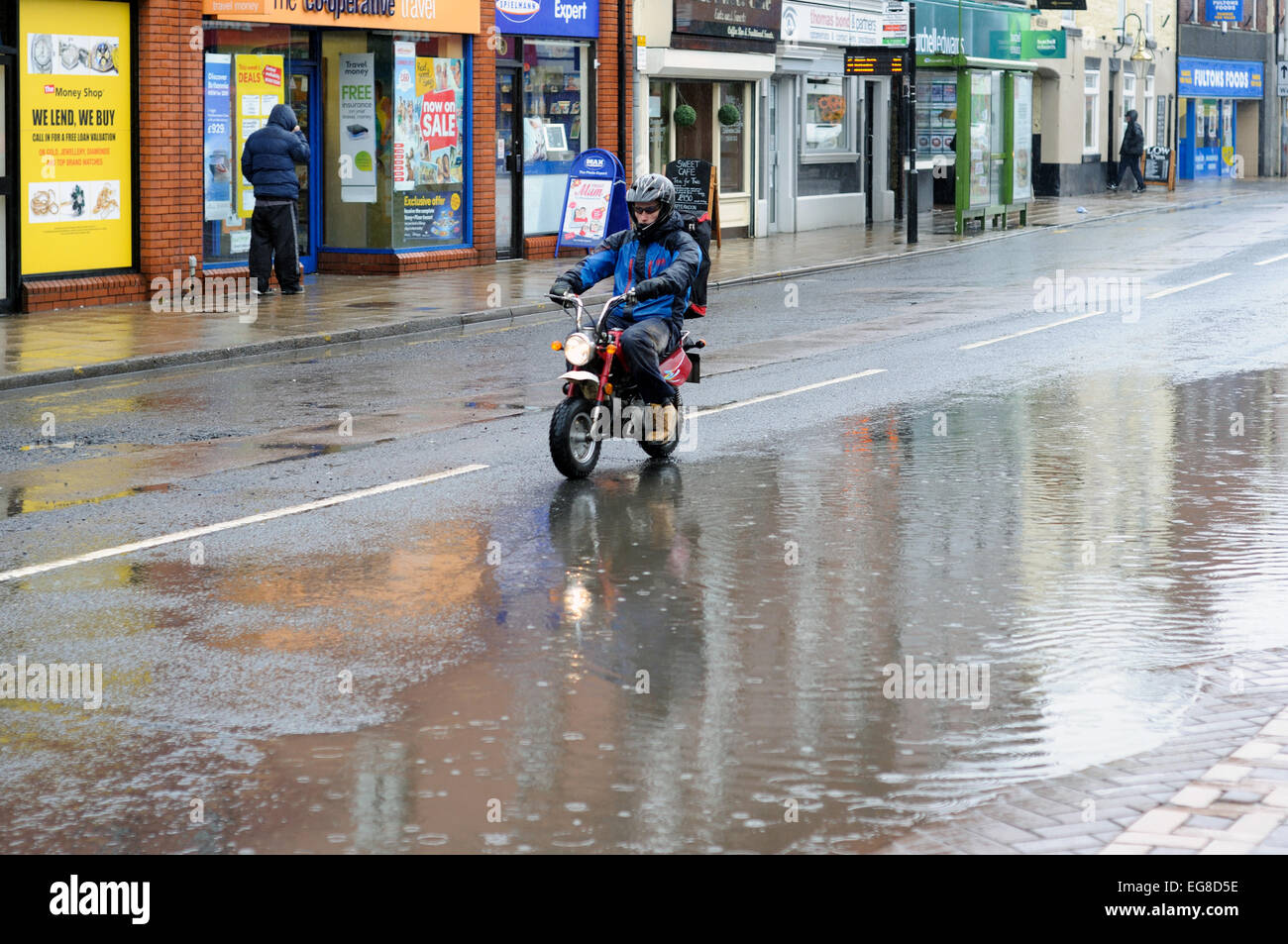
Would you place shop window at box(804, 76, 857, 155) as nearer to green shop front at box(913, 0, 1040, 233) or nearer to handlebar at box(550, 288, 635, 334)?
green shop front at box(913, 0, 1040, 233)

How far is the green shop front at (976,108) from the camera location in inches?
1334

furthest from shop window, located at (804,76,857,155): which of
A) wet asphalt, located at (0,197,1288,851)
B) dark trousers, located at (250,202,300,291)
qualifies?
wet asphalt, located at (0,197,1288,851)

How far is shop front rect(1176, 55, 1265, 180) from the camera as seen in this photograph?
199 feet

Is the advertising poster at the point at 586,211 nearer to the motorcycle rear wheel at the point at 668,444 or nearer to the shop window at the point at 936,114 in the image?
the motorcycle rear wheel at the point at 668,444

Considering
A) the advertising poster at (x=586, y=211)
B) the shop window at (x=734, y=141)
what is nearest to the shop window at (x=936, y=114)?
the shop window at (x=734, y=141)

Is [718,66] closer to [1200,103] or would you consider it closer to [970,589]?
[970,589]

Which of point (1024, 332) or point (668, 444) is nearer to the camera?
point (668, 444)

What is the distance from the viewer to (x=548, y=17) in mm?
27250

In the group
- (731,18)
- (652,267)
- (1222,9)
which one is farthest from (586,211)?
(1222,9)

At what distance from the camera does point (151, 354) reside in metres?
16.4

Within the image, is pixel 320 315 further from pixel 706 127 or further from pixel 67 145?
pixel 706 127

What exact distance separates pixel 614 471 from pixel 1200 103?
55144 mm

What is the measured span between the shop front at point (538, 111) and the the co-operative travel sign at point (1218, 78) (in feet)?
116

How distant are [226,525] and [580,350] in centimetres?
232
